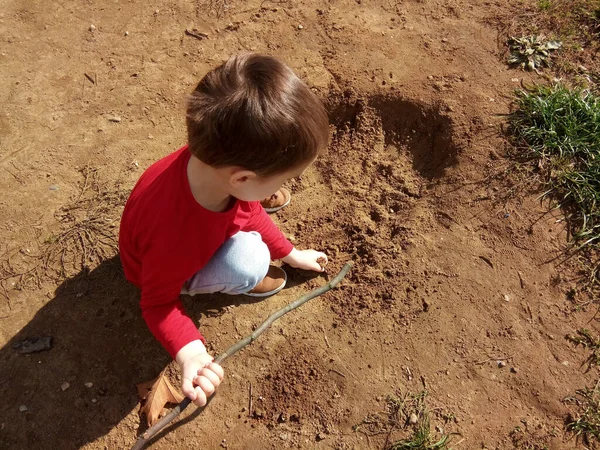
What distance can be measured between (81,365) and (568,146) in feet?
9.13

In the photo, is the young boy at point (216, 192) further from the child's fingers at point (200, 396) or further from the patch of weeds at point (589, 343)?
the patch of weeds at point (589, 343)

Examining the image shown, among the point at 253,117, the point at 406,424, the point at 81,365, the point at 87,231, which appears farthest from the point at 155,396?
the point at 253,117

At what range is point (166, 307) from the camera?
192cm

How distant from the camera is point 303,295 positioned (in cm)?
252

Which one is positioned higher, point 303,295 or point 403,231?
point 403,231

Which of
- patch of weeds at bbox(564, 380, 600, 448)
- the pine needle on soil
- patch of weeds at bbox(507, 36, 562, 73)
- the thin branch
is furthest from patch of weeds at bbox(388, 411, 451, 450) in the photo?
patch of weeds at bbox(507, 36, 562, 73)

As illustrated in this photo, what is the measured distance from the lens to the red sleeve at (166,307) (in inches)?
70.4

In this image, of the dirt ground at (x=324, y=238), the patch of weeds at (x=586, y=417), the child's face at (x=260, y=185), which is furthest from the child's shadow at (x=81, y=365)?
the patch of weeds at (x=586, y=417)

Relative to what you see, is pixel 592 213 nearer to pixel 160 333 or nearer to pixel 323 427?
pixel 323 427

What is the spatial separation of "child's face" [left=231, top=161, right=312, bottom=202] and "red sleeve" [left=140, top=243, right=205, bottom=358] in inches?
14.3

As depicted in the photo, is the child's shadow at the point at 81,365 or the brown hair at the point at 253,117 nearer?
the brown hair at the point at 253,117

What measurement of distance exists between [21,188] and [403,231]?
217 cm

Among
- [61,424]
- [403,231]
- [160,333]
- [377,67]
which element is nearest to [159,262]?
[160,333]

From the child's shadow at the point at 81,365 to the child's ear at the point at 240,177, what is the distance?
107cm
